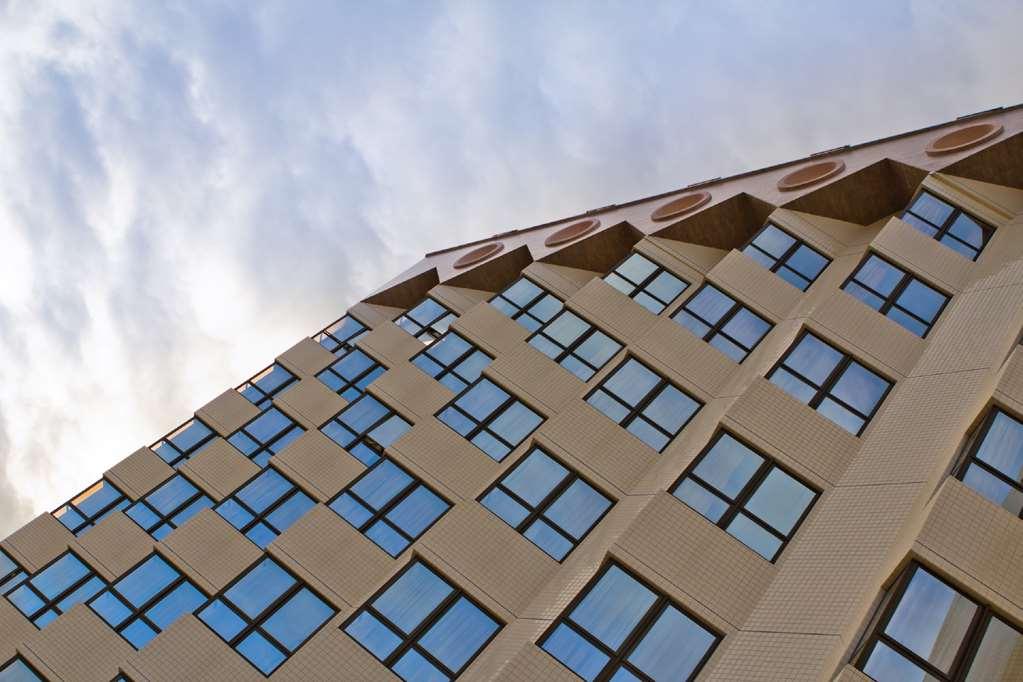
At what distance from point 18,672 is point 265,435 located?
379 inches

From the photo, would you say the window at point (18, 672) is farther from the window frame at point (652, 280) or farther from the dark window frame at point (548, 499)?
the window frame at point (652, 280)

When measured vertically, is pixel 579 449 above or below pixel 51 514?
above

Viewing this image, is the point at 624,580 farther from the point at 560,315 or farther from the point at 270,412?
the point at 270,412

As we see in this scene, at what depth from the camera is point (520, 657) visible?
622 inches

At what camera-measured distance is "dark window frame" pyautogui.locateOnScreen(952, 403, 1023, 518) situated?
1618 centimetres

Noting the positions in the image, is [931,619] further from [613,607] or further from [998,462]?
[613,607]

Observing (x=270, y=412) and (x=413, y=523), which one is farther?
(x=270, y=412)

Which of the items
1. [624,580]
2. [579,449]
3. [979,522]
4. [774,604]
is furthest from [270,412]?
[979,522]

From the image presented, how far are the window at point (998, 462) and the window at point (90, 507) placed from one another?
24.0 metres

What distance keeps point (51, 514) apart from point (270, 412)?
750 cm

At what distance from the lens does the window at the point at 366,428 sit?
974 inches

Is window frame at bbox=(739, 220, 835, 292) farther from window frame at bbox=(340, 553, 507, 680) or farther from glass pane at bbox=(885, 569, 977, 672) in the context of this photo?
window frame at bbox=(340, 553, 507, 680)

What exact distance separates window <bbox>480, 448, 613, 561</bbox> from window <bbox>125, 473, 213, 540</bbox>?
432 inches

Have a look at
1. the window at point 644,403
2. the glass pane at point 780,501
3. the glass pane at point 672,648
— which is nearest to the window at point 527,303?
the window at point 644,403
